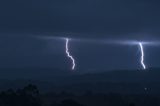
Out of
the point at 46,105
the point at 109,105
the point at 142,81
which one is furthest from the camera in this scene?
the point at 142,81

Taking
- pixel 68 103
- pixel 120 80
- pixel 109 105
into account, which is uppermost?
pixel 120 80

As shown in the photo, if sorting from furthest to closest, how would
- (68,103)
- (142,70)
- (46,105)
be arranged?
(142,70), (46,105), (68,103)

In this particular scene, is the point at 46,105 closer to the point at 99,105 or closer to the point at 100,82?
the point at 99,105

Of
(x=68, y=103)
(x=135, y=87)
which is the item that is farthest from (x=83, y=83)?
(x=68, y=103)

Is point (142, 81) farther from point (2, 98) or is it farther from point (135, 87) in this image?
point (2, 98)

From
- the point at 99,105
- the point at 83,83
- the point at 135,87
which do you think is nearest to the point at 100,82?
the point at 83,83

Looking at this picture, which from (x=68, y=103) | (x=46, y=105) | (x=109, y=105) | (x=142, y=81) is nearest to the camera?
(x=68, y=103)

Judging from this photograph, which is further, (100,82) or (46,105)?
(100,82)

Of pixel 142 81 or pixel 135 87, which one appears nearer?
pixel 135 87

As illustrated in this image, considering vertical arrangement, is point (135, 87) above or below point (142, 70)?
below
